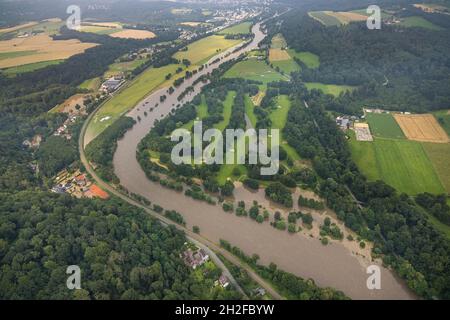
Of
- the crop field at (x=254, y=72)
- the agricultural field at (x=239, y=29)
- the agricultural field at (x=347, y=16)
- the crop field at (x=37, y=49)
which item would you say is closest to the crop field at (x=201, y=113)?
the crop field at (x=254, y=72)

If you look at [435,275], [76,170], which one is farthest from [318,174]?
[76,170]

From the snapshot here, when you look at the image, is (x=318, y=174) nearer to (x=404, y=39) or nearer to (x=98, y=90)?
(x=98, y=90)

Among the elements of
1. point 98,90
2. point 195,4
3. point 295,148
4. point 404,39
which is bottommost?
point 295,148

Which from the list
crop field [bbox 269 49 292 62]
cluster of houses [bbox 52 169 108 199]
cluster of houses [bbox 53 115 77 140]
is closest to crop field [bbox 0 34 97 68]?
cluster of houses [bbox 53 115 77 140]

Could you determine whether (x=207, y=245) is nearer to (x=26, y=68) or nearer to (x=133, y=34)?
(x=26, y=68)

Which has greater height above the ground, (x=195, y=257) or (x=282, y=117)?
(x=282, y=117)

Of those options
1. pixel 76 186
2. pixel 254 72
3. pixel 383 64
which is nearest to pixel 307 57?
pixel 254 72

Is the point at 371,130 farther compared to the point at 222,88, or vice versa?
the point at 222,88
